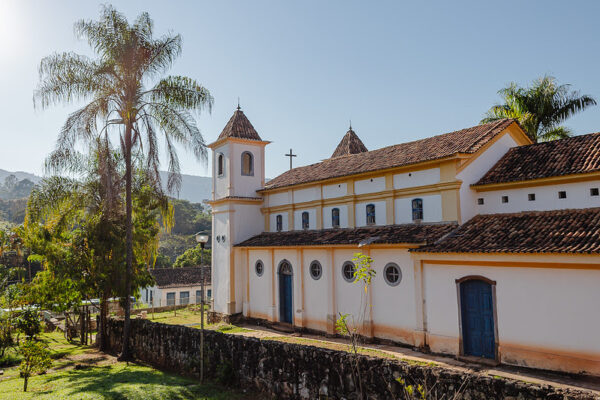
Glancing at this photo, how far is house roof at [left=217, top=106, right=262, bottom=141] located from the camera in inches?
926

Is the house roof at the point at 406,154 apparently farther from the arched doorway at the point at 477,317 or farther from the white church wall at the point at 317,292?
the arched doorway at the point at 477,317

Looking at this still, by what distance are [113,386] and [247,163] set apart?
14.8m

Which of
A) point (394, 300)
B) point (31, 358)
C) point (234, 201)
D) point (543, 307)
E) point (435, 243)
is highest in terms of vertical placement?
point (234, 201)

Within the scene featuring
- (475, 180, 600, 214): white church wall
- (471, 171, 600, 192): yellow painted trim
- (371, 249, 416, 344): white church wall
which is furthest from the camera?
(371, 249, 416, 344): white church wall

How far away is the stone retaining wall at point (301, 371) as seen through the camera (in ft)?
22.9

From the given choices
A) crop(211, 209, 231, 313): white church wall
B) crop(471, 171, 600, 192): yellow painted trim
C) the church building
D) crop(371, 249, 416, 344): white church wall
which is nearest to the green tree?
the church building

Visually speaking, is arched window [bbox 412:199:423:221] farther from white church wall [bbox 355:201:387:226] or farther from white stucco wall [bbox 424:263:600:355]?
white stucco wall [bbox 424:263:600:355]

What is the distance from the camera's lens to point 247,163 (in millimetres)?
23859

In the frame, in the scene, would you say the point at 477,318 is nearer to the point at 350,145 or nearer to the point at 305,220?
the point at 305,220

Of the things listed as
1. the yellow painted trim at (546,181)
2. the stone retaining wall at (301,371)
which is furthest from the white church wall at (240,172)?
the yellow painted trim at (546,181)

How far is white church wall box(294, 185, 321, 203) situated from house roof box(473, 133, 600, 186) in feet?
24.6

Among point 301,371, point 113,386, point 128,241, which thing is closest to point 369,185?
point 128,241

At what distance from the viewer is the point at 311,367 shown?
367 inches

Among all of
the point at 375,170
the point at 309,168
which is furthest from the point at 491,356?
the point at 309,168
